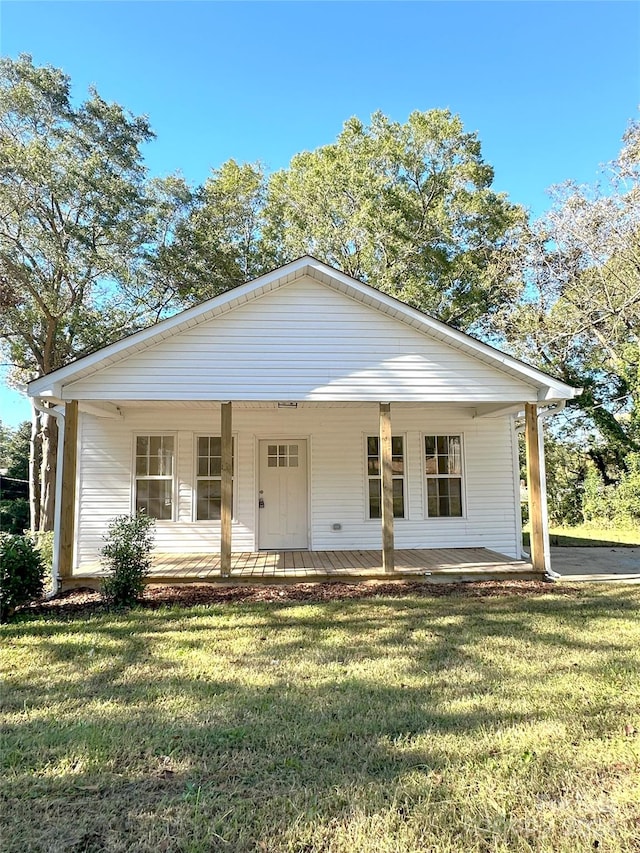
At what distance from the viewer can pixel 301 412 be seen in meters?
9.67

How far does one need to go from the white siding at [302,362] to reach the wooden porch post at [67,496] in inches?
18.6

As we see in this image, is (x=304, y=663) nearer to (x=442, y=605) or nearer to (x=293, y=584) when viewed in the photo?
(x=442, y=605)

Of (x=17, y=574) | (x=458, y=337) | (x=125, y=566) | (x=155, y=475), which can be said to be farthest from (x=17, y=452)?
(x=458, y=337)

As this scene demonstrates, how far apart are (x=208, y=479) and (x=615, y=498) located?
13.7m

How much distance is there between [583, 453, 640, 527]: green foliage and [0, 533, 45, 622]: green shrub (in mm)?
16145

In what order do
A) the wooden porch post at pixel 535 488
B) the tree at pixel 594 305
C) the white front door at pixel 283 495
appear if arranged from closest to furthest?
the wooden porch post at pixel 535 488, the white front door at pixel 283 495, the tree at pixel 594 305

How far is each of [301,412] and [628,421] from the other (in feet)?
43.2

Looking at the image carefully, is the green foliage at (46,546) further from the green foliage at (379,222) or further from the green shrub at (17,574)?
the green foliage at (379,222)

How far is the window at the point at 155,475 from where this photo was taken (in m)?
9.43

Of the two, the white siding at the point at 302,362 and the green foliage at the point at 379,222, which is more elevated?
the green foliage at the point at 379,222

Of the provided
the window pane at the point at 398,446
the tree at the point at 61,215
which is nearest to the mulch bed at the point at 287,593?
the window pane at the point at 398,446

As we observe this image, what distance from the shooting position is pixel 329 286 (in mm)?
7738

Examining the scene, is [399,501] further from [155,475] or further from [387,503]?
[155,475]

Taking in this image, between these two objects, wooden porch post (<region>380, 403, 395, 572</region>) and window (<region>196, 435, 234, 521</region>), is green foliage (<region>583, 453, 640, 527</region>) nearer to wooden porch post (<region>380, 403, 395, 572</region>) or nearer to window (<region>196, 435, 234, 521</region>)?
wooden porch post (<region>380, 403, 395, 572</region>)
